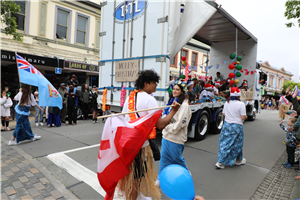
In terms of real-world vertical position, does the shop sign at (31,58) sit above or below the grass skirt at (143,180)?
above

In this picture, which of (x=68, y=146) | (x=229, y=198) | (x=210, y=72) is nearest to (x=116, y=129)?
(x=229, y=198)

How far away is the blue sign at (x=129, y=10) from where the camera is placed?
16.5 feet

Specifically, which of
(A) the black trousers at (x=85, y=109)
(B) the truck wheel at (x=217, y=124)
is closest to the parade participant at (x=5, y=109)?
(A) the black trousers at (x=85, y=109)

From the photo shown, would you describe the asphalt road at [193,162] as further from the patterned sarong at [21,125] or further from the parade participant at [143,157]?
A: the parade participant at [143,157]

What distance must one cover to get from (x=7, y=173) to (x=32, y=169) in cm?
40

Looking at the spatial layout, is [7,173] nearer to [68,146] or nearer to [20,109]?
[68,146]

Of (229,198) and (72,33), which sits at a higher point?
(72,33)

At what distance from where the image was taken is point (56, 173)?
3.69 m

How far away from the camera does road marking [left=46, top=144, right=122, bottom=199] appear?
3244 mm

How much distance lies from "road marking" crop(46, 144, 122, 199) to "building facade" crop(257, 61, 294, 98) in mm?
40305

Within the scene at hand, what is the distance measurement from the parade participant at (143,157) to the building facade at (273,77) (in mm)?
40701

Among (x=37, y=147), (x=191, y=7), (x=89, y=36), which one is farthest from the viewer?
(x=89, y=36)

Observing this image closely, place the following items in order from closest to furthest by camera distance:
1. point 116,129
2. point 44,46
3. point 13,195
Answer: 1. point 116,129
2. point 13,195
3. point 44,46

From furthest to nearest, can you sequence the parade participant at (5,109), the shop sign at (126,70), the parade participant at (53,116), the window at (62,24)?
the window at (62,24) → the parade participant at (53,116) → the parade participant at (5,109) → the shop sign at (126,70)
